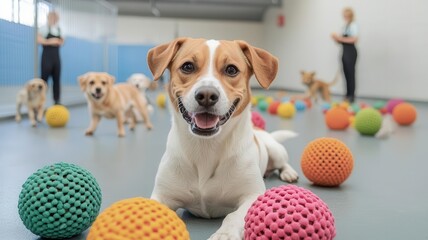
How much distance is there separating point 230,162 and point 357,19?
430 inches

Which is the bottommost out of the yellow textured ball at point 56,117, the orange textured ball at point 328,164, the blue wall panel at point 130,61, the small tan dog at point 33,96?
the blue wall panel at point 130,61

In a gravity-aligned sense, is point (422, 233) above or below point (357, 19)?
below

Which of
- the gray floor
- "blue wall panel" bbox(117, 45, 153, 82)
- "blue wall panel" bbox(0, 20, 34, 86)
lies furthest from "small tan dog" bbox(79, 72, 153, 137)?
"blue wall panel" bbox(117, 45, 153, 82)

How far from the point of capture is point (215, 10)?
72.5 ft

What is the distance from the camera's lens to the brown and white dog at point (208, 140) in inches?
76.3

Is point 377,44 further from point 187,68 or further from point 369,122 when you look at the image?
point 187,68

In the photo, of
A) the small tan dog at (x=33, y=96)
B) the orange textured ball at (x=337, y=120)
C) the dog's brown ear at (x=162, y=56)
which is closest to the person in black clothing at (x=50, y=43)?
the small tan dog at (x=33, y=96)

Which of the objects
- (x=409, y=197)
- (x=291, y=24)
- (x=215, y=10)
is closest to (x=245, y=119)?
(x=409, y=197)

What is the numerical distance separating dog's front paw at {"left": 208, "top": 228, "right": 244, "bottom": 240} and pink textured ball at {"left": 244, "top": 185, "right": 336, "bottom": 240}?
0.17 ft

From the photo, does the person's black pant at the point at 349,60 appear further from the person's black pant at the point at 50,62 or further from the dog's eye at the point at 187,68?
the dog's eye at the point at 187,68

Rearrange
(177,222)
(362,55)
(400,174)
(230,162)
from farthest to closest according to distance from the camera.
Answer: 1. (362,55)
2. (400,174)
3. (230,162)
4. (177,222)

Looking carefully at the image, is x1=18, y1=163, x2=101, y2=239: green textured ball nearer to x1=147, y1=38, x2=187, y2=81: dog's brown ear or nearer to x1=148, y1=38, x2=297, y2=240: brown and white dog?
x1=148, y1=38, x2=297, y2=240: brown and white dog

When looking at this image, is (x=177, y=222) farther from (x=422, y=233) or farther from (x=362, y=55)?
(x=362, y=55)

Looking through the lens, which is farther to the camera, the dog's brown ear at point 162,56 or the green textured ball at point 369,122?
the green textured ball at point 369,122
